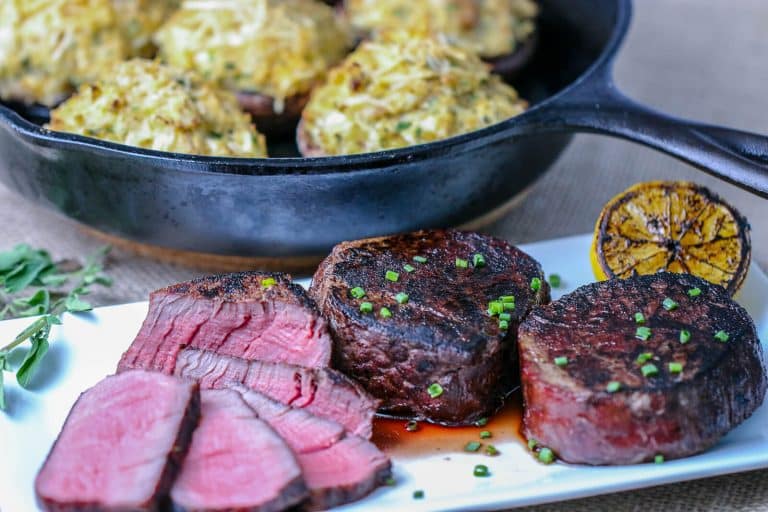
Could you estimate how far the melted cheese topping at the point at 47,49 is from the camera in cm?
415

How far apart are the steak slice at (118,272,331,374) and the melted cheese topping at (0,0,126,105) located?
1.74 metres

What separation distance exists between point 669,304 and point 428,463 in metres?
0.85

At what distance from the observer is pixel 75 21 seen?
422 cm

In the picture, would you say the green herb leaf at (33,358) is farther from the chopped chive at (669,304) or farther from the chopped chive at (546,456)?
the chopped chive at (669,304)

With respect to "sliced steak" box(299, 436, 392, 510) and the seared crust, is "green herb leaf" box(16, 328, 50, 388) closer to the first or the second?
"sliced steak" box(299, 436, 392, 510)

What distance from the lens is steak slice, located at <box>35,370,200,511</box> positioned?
2.30m

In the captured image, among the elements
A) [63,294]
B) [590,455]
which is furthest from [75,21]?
[590,455]

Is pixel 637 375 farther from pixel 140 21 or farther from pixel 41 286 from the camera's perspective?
pixel 140 21

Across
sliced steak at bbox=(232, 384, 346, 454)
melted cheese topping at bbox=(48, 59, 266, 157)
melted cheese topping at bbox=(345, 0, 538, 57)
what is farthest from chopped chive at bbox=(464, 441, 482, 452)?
melted cheese topping at bbox=(345, 0, 538, 57)

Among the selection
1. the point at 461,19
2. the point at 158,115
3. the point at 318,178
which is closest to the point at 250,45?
the point at 158,115

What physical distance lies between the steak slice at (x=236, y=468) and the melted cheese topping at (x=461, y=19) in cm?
261

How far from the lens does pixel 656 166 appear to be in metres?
4.75

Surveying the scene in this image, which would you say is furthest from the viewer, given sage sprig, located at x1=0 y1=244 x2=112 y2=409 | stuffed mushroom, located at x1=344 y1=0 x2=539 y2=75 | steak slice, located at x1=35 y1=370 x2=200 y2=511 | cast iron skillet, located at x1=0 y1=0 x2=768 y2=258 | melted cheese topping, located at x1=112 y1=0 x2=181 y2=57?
stuffed mushroom, located at x1=344 y1=0 x2=539 y2=75

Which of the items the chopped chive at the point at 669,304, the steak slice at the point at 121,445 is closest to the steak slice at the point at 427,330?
the chopped chive at the point at 669,304
